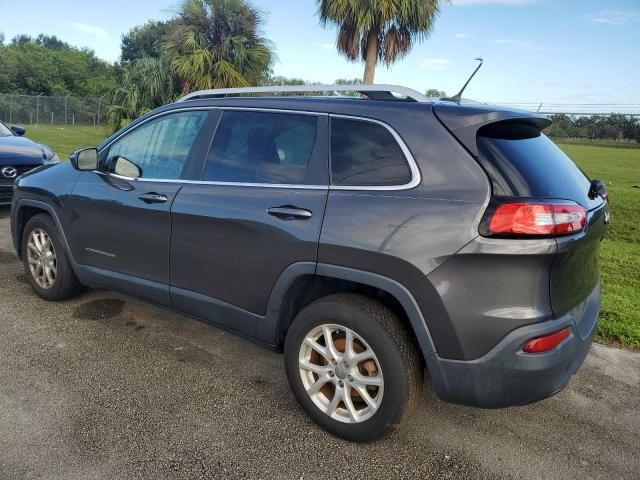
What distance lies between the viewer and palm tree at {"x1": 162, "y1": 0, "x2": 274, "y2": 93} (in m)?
14.9

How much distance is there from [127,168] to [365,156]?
6.25ft

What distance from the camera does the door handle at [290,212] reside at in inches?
110

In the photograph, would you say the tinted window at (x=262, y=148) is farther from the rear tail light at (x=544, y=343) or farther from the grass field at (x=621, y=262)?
the grass field at (x=621, y=262)

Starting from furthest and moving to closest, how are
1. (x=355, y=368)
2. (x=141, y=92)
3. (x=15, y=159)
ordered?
(x=141, y=92) < (x=15, y=159) < (x=355, y=368)

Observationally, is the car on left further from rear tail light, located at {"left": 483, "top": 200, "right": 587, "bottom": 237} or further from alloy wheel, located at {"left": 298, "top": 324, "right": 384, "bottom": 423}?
rear tail light, located at {"left": 483, "top": 200, "right": 587, "bottom": 237}

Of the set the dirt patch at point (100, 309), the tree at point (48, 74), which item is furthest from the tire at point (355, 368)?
the tree at point (48, 74)

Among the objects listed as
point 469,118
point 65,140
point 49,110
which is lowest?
point 65,140

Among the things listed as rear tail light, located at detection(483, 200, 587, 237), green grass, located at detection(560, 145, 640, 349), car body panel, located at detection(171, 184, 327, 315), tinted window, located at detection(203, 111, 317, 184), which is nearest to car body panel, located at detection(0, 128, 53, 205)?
car body panel, located at detection(171, 184, 327, 315)

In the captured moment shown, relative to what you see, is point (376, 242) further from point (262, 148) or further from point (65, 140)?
point (65, 140)

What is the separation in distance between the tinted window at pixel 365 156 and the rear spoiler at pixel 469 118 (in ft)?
0.85

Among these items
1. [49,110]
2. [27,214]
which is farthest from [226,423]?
[49,110]

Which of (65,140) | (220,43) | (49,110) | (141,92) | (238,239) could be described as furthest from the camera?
(49,110)

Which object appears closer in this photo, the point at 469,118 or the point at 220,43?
the point at 469,118

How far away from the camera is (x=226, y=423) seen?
2.91 m
